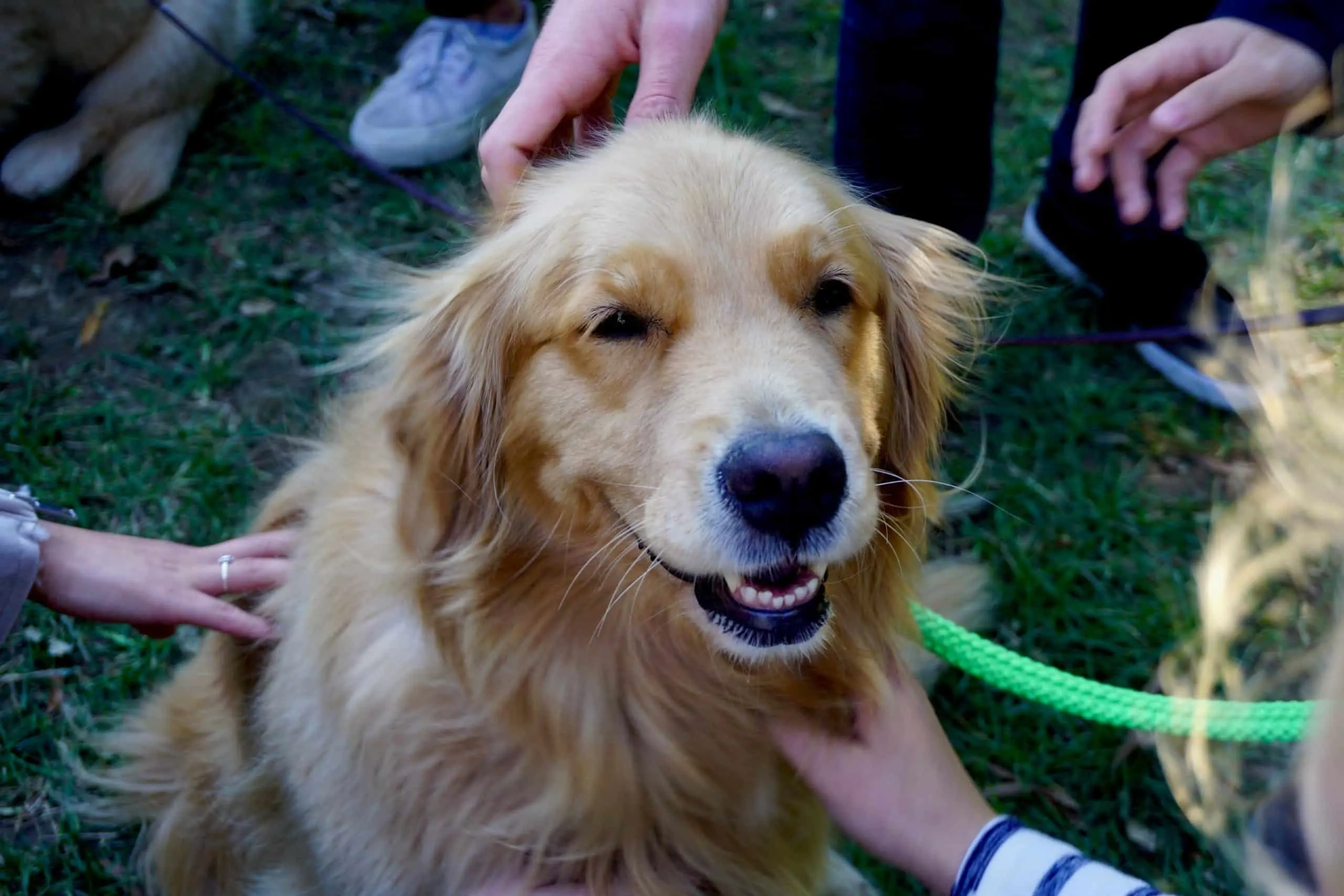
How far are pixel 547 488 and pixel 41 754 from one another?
192 cm

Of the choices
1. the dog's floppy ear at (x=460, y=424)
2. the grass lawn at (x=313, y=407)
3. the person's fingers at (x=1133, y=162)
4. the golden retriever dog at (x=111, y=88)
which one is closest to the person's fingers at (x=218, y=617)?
the dog's floppy ear at (x=460, y=424)

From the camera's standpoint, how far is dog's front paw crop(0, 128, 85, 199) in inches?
168

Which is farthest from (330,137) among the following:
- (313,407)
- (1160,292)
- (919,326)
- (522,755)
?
(1160,292)

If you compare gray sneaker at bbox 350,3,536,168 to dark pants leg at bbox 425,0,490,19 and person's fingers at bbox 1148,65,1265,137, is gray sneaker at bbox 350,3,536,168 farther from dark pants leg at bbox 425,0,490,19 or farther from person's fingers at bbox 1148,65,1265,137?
person's fingers at bbox 1148,65,1265,137

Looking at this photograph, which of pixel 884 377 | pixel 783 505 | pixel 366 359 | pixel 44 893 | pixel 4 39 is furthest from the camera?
pixel 4 39

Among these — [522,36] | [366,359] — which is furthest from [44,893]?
[522,36]

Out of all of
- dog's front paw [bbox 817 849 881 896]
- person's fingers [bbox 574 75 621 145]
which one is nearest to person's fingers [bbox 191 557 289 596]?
person's fingers [bbox 574 75 621 145]

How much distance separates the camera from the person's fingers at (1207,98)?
202cm

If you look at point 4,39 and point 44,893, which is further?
point 4,39

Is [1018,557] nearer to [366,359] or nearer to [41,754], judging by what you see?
[366,359]

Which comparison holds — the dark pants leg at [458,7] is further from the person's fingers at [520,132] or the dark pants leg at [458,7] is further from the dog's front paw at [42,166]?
the person's fingers at [520,132]

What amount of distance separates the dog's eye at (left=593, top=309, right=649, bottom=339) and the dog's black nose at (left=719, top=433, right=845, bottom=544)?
34 cm

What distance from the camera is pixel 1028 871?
1.89 m

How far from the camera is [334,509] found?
2.29 metres
